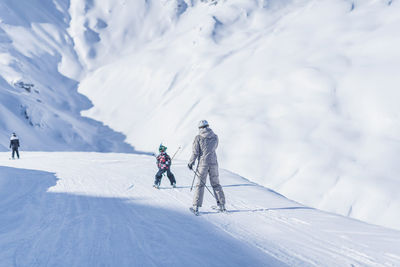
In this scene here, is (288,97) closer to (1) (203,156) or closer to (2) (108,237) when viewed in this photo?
(1) (203,156)

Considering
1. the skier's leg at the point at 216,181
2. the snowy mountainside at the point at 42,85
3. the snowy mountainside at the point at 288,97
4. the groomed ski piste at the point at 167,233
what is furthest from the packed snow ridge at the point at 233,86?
the skier's leg at the point at 216,181

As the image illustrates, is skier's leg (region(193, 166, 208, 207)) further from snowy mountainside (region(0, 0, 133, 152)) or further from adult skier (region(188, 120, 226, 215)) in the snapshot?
snowy mountainside (region(0, 0, 133, 152))

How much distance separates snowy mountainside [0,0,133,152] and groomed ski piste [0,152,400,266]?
4541 cm

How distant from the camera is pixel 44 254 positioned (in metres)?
4.80

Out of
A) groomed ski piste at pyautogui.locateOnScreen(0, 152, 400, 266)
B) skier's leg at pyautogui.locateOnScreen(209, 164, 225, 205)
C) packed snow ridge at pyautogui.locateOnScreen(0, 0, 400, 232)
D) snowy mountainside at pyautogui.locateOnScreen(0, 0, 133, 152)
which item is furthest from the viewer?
snowy mountainside at pyautogui.locateOnScreen(0, 0, 133, 152)

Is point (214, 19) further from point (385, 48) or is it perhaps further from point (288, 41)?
point (385, 48)

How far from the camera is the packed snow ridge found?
38031 millimetres

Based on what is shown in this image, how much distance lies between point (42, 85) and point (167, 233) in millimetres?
98394

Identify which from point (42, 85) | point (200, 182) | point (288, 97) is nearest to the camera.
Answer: point (200, 182)

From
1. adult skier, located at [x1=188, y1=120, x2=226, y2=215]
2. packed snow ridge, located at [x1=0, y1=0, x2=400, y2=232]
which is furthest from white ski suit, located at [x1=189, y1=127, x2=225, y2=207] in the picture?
packed snow ridge, located at [x1=0, y1=0, x2=400, y2=232]

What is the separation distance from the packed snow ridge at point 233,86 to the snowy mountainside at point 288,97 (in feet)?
0.64

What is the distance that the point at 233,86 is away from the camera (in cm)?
6206

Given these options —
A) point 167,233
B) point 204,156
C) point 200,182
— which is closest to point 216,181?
point 200,182

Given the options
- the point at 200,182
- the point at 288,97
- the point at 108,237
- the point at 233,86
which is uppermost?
the point at 233,86
